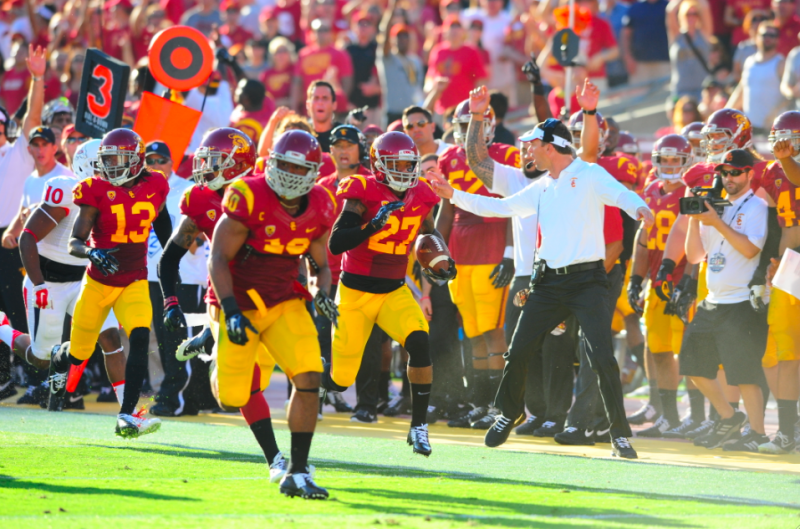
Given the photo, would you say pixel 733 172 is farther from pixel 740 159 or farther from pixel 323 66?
pixel 323 66

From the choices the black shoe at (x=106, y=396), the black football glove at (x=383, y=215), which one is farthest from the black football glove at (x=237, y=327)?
the black shoe at (x=106, y=396)

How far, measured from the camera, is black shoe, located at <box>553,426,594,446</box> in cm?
809

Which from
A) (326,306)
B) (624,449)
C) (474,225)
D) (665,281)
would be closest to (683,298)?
(665,281)

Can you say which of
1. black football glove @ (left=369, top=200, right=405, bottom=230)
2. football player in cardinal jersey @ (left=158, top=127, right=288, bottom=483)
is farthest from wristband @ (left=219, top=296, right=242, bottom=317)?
black football glove @ (left=369, top=200, right=405, bottom=230)

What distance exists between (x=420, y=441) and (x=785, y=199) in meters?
3.27

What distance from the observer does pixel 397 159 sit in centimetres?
695

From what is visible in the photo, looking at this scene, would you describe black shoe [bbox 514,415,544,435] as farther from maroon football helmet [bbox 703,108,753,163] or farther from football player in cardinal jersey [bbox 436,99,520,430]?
maroon football helmet [bbox 703,108,753,163]

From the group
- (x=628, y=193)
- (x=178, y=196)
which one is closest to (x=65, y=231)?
(x=178, y=196)

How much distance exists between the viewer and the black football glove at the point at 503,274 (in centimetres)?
876

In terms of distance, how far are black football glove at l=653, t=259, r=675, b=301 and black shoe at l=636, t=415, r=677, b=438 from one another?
3.83 ft

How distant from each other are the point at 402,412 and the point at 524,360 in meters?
2.71

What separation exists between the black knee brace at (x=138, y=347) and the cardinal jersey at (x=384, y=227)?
1561mm

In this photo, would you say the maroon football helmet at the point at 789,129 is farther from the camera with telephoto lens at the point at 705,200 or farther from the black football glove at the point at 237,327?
the black football glove at the point at 237,327

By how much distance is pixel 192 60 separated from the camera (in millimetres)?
10203
